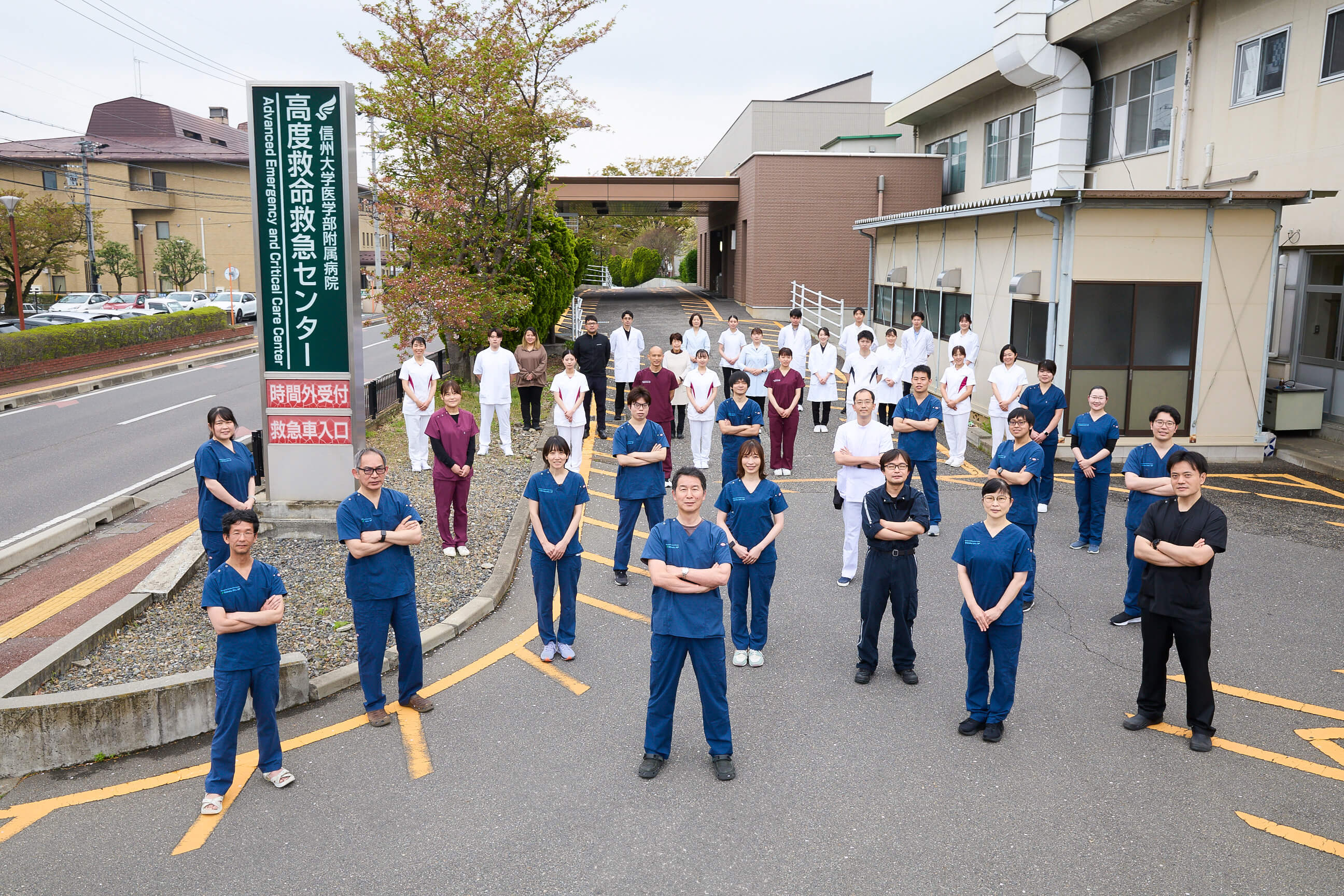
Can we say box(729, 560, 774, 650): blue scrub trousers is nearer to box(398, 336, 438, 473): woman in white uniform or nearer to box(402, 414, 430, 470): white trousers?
box(398, 336, 438, 473): woman in white uniform

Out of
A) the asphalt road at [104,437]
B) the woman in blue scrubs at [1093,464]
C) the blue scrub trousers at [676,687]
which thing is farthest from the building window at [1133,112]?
the blue scrub trousers at [676,687]

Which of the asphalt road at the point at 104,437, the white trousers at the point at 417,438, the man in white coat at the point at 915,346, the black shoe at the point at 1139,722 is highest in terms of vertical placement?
the man in white coat at the point at 915,346

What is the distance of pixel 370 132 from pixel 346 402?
38.4ft

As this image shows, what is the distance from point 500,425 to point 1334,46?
14677 millimetres

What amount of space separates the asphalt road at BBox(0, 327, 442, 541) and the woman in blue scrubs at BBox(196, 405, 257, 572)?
5123 mm

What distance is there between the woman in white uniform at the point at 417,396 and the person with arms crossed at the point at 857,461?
606 cm

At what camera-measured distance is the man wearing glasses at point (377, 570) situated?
6598 millimetres

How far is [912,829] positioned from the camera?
5.36 metres

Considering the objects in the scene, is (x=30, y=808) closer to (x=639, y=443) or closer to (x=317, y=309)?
(x=639, y=443)

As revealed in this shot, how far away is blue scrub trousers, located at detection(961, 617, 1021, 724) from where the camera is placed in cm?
634

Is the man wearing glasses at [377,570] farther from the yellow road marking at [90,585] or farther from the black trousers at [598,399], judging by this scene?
the black trousers at [598,399]

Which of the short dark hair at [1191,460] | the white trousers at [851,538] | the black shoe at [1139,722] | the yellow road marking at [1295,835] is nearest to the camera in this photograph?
the yellow road marking at [1295,835]

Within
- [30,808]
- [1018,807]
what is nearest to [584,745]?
[1018,807]

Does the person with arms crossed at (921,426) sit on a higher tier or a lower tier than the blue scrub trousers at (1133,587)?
higher
